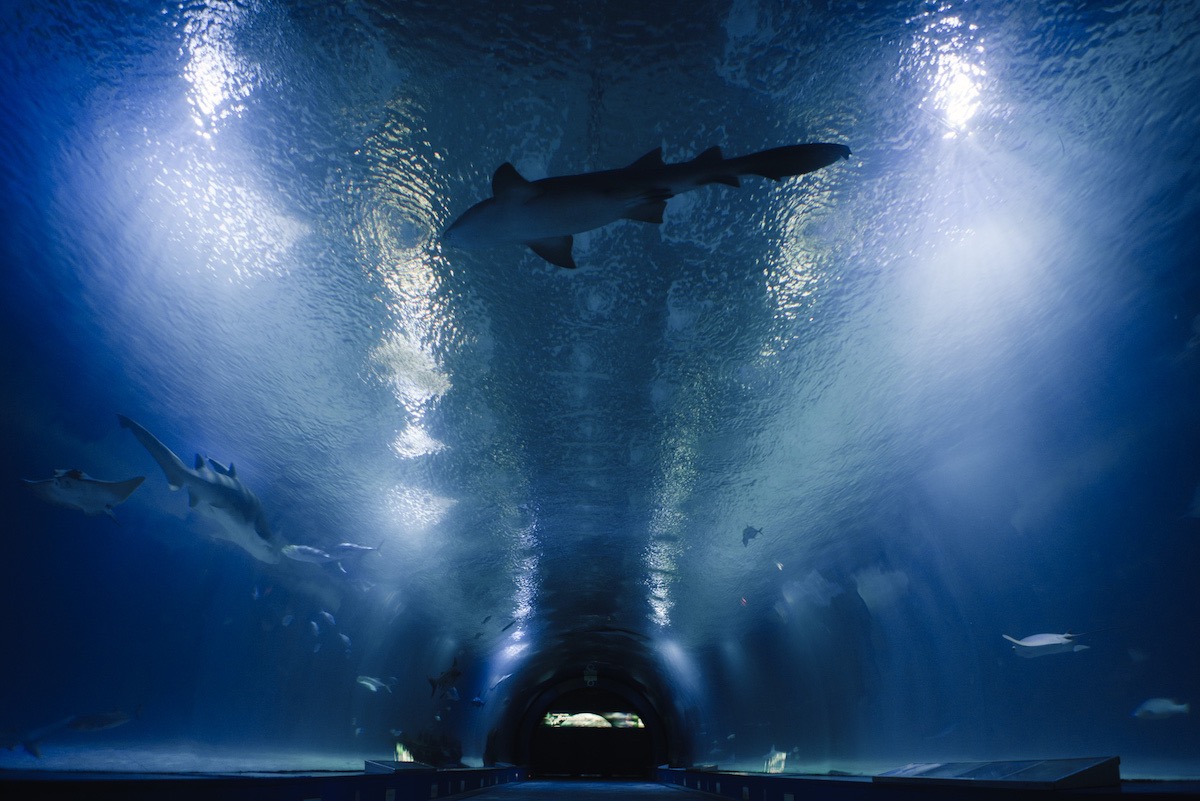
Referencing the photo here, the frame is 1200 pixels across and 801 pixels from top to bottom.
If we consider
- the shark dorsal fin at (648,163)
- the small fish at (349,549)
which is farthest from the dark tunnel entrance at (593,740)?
the shark dorsal fin at (648,163)

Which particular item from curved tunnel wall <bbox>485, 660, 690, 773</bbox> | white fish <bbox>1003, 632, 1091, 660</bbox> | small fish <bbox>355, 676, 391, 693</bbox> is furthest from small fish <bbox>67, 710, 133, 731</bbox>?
curved tunnel wall <bbox>485, 660, 690, 773</bbox>

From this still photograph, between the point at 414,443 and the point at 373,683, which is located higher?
the point at 414,443

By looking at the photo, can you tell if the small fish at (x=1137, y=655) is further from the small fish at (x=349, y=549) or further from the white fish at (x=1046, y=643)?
the small fish at (x=349, y=549)

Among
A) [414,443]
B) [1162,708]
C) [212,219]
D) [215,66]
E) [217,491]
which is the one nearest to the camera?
[215,66]

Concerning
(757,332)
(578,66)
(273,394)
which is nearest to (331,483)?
(273,394)

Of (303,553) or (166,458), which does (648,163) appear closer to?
(166,458)

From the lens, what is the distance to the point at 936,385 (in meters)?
7.27

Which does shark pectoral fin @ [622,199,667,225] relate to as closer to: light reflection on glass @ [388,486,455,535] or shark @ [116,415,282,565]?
shark @ [116,415,282,565]

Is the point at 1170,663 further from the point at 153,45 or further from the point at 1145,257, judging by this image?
the point at 153,45

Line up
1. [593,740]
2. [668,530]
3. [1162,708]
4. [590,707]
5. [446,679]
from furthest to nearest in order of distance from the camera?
[593,740] → [590,707] → [446,679] → [668,530] → [1162,708]

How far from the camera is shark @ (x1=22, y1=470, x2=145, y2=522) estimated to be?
5918 millimetres

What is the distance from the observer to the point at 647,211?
3.55m

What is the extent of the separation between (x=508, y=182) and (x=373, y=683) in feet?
45.0

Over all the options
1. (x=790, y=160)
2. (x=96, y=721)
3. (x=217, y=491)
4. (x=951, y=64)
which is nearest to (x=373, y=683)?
(x=96, y=721)
